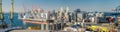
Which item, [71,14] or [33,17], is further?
[33,17]

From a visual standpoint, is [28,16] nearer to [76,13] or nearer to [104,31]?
[76,13]

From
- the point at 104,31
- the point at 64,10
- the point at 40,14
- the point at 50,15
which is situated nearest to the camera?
the point at 104,31

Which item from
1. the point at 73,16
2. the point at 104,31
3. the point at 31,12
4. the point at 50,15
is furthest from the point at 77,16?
the point at 104,31

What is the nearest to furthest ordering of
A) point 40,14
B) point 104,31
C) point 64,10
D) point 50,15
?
point 104,31 → point 64,10 → point 50,15 → point 40,14

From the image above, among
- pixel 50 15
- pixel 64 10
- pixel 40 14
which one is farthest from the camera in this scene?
pixel 40 14

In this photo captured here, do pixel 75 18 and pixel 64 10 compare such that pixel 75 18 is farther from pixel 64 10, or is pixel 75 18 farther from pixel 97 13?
pixel 97 13

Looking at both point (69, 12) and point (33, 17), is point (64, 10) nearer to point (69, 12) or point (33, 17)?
point (69, 12)

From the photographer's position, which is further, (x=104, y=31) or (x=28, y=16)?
(x=28, y=16)

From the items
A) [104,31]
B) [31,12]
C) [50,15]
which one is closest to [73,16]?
[50,15]
